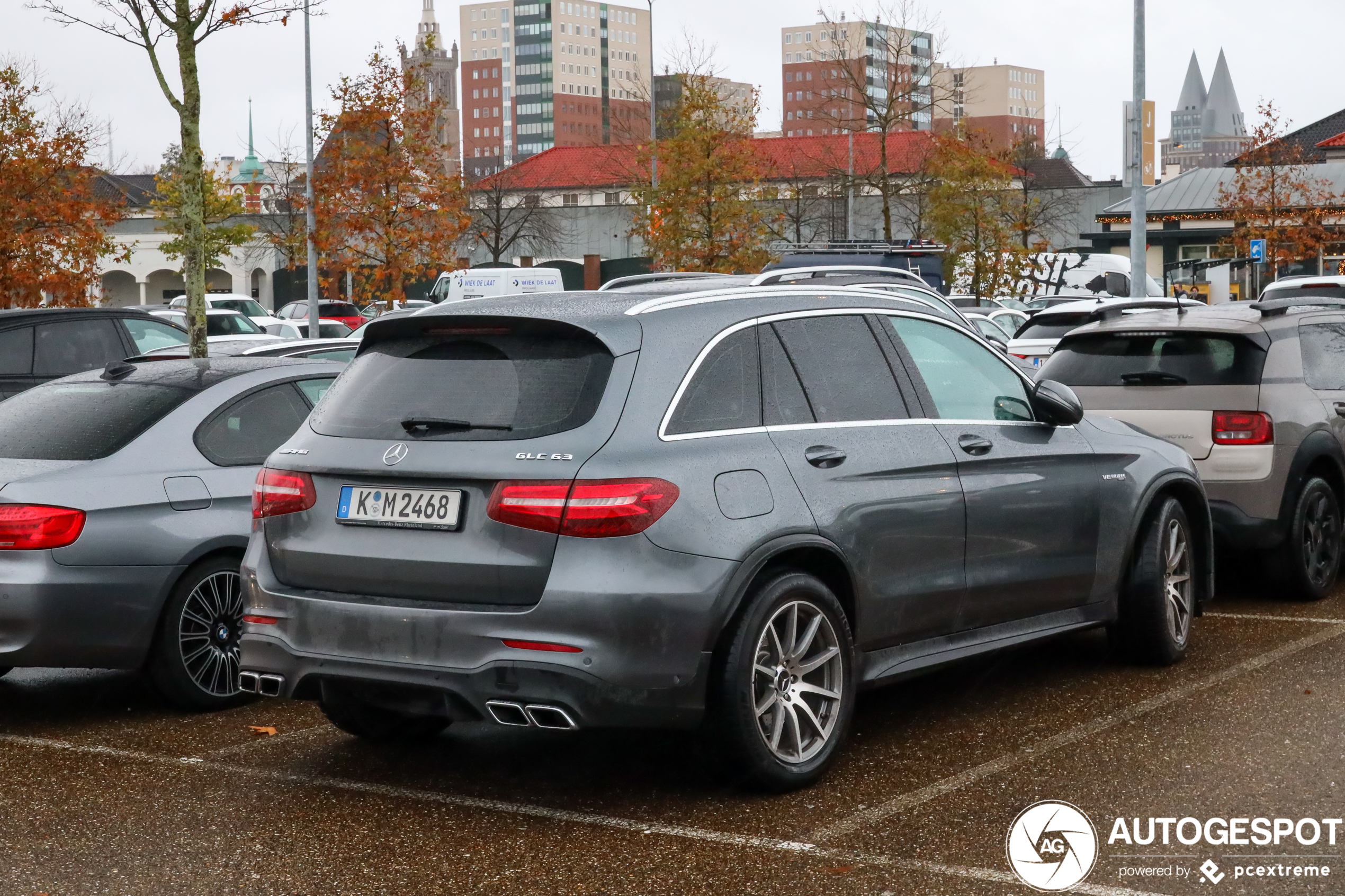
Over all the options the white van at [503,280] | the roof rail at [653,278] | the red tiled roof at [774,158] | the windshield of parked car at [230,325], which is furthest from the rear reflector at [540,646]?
the red tiled roof at [774,158]

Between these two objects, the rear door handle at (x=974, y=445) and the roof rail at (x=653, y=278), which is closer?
the rear door handle at (x=974, y=445)

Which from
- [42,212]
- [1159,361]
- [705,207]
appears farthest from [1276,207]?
[1159,361]

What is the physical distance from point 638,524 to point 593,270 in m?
70.7

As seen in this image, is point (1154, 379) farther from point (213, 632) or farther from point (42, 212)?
point (42, 212)

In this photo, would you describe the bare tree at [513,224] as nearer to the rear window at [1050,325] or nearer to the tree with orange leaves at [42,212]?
the tree with orange leaves at [42,212]

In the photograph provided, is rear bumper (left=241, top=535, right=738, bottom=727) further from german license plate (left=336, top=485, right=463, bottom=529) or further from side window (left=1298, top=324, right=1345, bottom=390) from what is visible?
side window (left=1298, top=324, right=1345, bottom=390)

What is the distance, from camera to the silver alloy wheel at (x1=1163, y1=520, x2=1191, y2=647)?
23.2 ft

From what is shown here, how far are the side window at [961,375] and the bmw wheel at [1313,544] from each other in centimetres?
280

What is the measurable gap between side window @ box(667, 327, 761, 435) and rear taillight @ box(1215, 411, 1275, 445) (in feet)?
13.1

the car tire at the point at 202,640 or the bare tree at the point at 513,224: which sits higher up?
the bare tree at the point at 513,224

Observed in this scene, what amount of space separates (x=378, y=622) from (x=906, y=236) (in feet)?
219

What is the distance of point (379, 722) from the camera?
6039 mm

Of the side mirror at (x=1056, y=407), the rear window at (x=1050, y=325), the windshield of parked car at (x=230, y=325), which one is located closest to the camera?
the side mirror at (x=1056, y=407)

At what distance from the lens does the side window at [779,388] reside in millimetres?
5406
